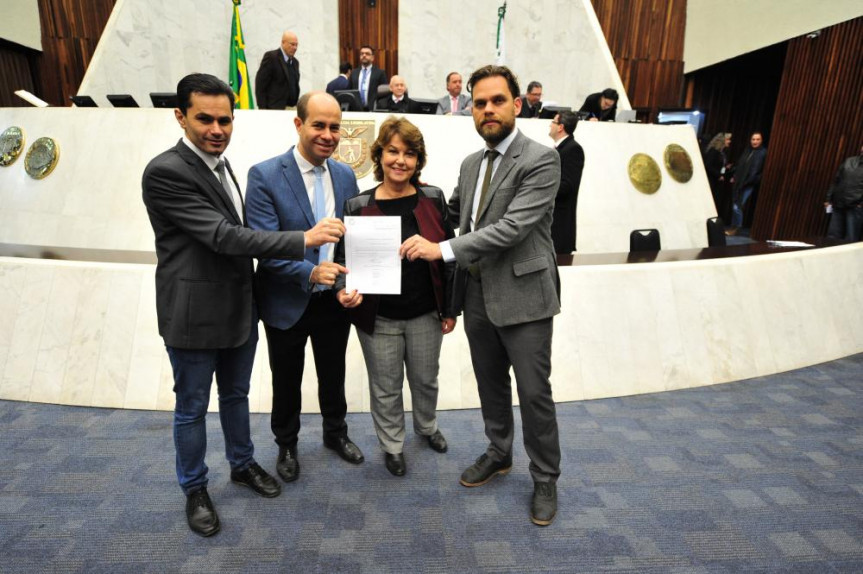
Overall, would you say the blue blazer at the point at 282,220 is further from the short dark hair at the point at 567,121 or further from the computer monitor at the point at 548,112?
the computer monitor at the point at 548,112

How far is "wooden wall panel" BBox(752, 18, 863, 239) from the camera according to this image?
743 centimetres

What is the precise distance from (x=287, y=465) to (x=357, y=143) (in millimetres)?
4265

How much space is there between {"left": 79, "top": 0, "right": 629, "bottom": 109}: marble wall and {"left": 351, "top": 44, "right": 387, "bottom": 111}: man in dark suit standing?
2652 millimetres

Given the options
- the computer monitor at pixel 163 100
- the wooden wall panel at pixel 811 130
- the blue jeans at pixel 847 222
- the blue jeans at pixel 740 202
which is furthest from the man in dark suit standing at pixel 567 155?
the blue jeans at pixel 740 202

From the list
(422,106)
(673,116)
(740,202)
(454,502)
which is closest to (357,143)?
(422,106)

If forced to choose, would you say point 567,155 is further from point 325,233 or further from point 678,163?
point 678,163

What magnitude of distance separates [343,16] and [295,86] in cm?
393

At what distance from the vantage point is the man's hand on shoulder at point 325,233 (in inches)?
75.5

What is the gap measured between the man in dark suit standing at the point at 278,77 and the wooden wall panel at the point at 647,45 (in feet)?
25.0

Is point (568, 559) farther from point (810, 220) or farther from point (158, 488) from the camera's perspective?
point (810, 220)

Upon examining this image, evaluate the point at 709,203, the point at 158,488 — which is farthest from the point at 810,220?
the point at 158,488

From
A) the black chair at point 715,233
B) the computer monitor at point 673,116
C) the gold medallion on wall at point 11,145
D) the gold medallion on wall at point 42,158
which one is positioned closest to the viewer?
the black chair at point 715,233

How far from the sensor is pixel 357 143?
5.78 metres

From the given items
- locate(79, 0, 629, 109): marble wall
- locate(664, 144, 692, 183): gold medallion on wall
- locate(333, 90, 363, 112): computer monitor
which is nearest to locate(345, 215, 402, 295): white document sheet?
locate(333, 90, 363, 112): computer monitor
